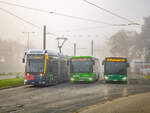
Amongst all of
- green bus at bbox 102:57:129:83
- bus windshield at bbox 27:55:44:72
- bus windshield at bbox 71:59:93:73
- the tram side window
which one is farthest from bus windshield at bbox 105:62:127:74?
bus windshield at bbox 27:55:44:72

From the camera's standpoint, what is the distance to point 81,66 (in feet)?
95.5

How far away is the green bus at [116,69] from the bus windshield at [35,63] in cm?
824

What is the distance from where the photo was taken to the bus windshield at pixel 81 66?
95.1 ft

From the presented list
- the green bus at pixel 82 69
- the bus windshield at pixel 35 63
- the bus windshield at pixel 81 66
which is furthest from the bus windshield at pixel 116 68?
the bus windshield at pixel 35 63

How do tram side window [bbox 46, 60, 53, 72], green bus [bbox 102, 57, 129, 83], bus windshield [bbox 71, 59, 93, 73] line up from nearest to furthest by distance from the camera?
tram side window [bbox 46, 60, 53, 72], bus windshield [bbox 71, 59, 93, 73], green bus [bbox 102, 57, 129, 83]

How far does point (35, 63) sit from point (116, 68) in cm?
958

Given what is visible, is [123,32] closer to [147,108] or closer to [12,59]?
[12,59]

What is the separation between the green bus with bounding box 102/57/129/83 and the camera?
2922cm

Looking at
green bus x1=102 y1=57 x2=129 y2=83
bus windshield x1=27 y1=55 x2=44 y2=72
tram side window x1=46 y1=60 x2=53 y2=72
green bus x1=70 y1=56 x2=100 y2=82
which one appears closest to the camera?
bus windshield x1=27 y1=55 x2=44 y2=72

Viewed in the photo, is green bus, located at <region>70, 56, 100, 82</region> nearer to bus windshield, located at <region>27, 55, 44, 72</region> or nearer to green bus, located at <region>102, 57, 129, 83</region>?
green bus, located at <region>102, 57, 129, 83</region>

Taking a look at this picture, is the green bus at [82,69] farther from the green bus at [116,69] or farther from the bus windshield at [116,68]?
the bus windshield at [116,68]

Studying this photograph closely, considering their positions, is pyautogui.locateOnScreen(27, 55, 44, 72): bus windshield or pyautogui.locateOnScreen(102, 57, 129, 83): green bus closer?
pyautogui.locateOnScreen(27, 55, 44, 72): bus windshield

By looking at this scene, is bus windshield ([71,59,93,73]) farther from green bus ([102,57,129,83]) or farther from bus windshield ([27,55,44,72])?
bus windshield ([27,55,44,72])

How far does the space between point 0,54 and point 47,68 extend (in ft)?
269
